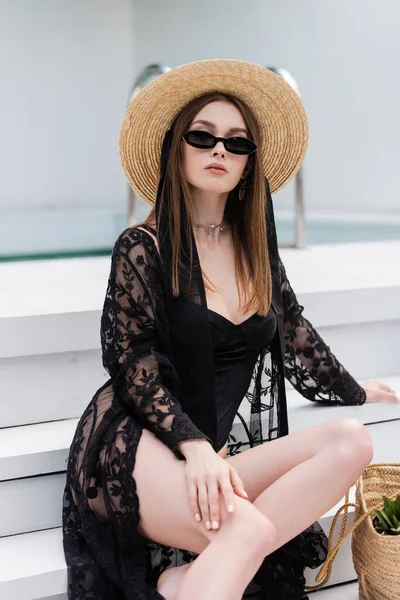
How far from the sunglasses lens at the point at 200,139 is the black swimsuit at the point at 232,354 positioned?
16.4 inches

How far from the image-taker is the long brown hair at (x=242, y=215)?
2104 mm

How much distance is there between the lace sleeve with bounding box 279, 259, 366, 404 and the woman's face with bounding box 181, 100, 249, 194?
405mm

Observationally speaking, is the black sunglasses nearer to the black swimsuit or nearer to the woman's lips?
the woman's lips

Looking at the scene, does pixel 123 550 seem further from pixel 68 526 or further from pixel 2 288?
pixel 2 288

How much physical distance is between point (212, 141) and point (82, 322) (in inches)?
29.0

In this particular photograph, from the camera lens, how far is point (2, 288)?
3016mm

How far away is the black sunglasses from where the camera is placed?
6.75 ft

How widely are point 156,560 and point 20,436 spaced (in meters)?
0.61

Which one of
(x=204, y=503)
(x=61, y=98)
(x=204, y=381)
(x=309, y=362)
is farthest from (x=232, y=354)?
(x=61, y=98)

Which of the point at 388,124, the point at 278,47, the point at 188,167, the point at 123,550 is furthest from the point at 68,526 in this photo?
the point at 278,47

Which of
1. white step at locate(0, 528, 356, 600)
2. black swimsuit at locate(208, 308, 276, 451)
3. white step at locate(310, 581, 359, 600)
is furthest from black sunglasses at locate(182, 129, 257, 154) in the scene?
white step at locate(310, 581, 359, 600)

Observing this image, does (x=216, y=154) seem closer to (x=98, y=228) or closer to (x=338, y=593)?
(x=338, y=593)

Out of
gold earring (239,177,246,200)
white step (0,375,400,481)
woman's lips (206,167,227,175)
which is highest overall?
woman's lips (206,167,227,175)

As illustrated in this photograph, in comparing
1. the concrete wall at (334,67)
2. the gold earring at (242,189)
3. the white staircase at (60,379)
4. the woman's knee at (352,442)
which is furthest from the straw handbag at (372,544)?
the concrete wall at (334,67)
